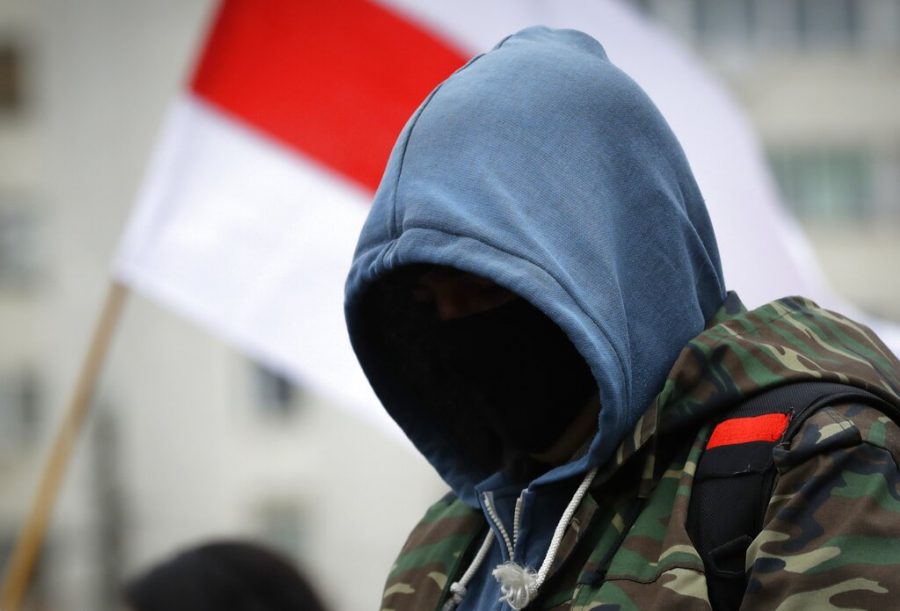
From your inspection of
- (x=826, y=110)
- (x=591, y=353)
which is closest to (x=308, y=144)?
(x=591, y=353)

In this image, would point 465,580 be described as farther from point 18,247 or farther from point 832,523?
point 18,247

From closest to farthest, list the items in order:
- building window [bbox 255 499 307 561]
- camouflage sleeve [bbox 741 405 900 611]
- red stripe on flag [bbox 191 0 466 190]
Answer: camouflage sleeve [bbox 741 405 900 611] → red stripe on flag [bbox 191 0 466 190] → building window [bbox 255 499 307 561]

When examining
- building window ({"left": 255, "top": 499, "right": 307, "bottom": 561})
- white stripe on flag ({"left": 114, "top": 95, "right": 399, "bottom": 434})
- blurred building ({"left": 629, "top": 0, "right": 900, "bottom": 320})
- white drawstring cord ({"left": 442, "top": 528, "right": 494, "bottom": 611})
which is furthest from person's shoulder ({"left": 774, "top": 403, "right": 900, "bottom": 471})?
blurred building ({"left": 629, "top": 0, "right": 900, "bottom": 320})

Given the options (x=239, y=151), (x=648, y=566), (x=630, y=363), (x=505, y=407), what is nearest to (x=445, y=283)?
(x=505, y=407)

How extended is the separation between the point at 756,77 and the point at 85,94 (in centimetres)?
1047

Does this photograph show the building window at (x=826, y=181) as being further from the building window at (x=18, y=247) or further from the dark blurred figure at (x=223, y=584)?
the dark blurred figure at (x=223, y=584)

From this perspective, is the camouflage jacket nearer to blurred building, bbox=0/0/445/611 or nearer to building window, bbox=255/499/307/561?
blurred building, bbox=0/0/445/611

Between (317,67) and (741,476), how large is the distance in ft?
12.0

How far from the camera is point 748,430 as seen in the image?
1662mm

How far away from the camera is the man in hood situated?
5.10 ft

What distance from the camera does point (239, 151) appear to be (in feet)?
16.5

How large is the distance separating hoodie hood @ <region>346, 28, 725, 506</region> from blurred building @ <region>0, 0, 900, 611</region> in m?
19.7

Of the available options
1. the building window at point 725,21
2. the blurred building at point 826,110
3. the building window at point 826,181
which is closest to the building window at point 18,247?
the blurred building at point 826,110

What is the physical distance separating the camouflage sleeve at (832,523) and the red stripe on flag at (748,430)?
40 mm
